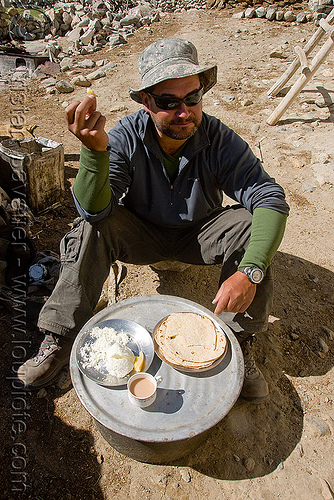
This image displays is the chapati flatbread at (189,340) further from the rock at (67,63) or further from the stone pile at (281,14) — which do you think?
the stone pile at (281,14)

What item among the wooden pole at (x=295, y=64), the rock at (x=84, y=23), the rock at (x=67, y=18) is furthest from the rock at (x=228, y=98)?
the rock at (x=67, y=18)

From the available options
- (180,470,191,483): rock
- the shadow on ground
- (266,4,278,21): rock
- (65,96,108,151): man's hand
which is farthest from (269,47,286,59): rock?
(180,470,191,483): rock

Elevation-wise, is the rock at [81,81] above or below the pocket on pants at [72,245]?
A: below

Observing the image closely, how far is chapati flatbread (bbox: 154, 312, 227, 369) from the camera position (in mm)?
1887

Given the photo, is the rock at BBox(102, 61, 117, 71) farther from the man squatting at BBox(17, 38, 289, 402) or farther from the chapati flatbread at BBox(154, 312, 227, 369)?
the chapati flatbread at BBox(154, 312, 227, 369)

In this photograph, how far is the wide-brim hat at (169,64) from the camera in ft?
7.05

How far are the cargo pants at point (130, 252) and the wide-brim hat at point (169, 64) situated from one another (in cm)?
89

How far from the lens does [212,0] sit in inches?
518

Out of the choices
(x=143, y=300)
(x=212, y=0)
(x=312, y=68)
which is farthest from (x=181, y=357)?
(x=212, y=0)

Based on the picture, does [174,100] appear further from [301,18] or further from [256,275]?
[301,18]

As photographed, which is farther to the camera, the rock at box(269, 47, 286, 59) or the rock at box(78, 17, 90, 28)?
the rock at box(78, 17, 90, 28)

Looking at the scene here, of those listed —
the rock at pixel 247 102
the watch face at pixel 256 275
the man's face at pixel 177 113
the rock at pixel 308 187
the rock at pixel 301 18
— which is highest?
the man's face at pixel 177 113

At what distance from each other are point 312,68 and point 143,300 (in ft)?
17.7

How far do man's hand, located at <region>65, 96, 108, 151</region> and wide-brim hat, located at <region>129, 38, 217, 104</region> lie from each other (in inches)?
17.8
